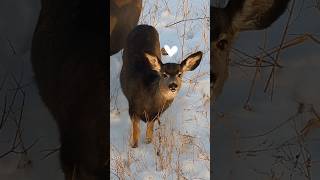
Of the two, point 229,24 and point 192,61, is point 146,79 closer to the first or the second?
point 192,61

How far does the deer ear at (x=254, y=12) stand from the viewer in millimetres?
2771

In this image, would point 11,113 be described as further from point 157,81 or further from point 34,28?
point 157,81

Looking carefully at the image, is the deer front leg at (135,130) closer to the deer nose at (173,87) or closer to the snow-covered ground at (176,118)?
the snow-covered ground at (176,118)

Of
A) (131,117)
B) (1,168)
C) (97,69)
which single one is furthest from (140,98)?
(1,168)

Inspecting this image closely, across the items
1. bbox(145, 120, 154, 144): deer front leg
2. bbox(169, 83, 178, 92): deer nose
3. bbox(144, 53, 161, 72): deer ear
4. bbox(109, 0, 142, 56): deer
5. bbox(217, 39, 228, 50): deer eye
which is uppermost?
bbox(109, 0, 142, 56): deer

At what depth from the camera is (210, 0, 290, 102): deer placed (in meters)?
2.79

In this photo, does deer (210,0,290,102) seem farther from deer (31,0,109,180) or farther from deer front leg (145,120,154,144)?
deer (31,0,109,180)

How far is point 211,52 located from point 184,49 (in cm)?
16

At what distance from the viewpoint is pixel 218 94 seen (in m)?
2.80

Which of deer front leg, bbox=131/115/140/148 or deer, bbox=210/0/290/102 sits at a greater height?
deer, bbox=210/0/290/102

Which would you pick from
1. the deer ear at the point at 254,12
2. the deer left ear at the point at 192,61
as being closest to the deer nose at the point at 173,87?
the deer left ear at the point at 192,61

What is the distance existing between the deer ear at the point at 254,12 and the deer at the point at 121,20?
56cm

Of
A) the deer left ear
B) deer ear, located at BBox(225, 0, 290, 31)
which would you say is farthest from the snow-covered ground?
deer ear, located at BBox(225, 0, 290, 31)

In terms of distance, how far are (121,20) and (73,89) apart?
515 mm
